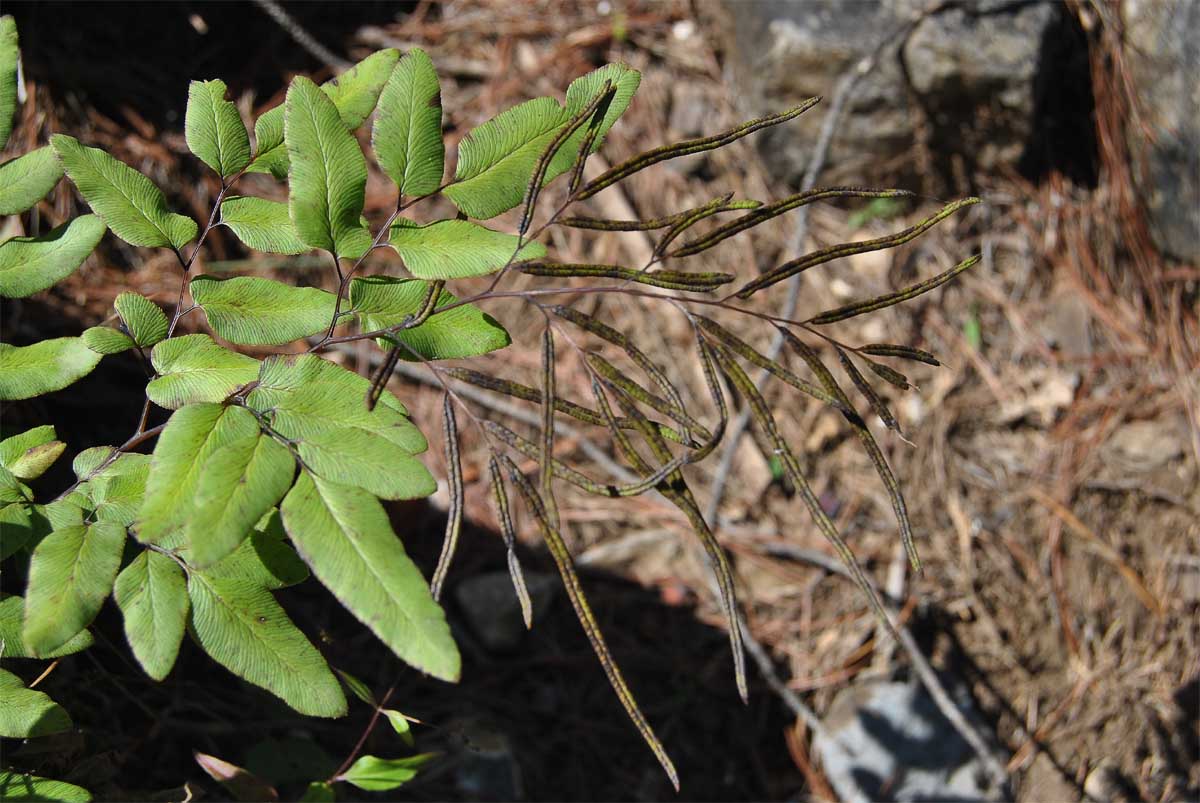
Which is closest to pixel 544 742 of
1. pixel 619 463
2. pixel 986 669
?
pixel 619 463

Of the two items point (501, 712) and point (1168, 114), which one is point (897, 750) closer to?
point (501, 712)

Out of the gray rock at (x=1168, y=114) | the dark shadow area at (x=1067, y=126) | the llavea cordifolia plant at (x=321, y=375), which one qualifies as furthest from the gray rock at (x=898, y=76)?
the llavea cordifolia plant at (x=321, y=375)

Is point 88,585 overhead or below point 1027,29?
below

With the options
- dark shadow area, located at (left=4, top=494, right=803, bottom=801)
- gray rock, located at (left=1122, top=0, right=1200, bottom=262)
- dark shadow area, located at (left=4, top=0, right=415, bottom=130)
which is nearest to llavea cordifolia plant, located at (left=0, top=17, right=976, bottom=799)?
dark shadow area, located at (left=4, top=494, right=803, bottom=801)

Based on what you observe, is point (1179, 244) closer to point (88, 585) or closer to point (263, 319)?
point (263, 319)

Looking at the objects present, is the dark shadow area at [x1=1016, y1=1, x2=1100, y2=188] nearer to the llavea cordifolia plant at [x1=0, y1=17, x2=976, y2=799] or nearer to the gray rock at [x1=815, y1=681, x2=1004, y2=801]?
the gray rock at [x1=815, y1=681, x2=1004, y2=801]
